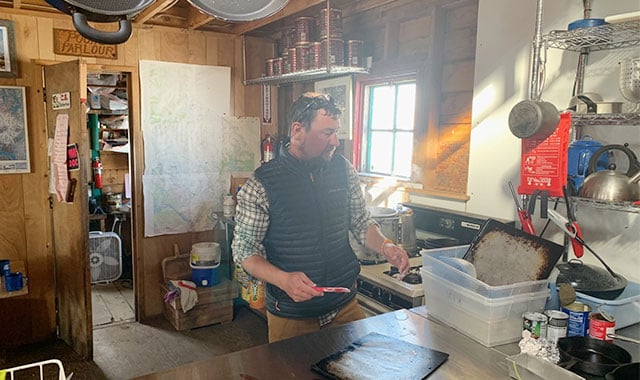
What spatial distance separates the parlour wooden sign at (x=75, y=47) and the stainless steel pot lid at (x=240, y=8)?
268 centimetres

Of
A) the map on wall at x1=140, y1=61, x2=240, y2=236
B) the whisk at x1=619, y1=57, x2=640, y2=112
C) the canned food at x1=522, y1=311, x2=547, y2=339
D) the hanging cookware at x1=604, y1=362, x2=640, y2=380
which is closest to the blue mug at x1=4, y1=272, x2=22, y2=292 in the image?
the map on wall at x1=140, y1=61, x2=240, y2=236

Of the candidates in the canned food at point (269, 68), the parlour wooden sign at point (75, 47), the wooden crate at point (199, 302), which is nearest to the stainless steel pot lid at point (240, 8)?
the canned food at point (269, 68)

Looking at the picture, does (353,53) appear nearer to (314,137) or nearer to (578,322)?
(314,137)

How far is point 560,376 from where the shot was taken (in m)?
1.20

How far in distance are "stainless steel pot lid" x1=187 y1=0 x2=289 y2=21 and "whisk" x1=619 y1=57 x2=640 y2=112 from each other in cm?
115

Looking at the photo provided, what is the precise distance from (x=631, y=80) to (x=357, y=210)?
1.07 m

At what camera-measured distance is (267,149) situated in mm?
4004

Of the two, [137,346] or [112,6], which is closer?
[112,6]

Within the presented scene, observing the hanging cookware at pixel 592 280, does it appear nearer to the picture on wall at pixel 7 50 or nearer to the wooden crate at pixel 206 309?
the wooden crate at pixel 206 309

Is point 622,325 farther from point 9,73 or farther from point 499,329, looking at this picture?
point 9,73

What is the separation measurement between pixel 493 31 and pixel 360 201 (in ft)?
3.40

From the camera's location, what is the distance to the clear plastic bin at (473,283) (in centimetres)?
147

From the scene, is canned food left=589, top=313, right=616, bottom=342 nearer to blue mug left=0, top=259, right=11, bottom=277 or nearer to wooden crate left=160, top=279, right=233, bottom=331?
wooden crate left=160, top=279, right=233, bottom=331

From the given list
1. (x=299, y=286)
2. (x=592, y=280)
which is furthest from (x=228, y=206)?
(x=592, y=280)
